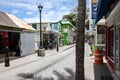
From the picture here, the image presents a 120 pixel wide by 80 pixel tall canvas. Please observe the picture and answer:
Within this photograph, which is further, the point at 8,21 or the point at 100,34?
the point at 100,34

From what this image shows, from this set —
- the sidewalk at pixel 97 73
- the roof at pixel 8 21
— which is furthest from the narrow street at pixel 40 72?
the roof at pixel 8 21

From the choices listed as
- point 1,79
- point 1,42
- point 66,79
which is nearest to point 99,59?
point 66,79

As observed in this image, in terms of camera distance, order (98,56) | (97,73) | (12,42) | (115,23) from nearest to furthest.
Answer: (115,23) → (97,73) → (98,56) → (12,42)

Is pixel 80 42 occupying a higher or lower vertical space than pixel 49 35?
lower

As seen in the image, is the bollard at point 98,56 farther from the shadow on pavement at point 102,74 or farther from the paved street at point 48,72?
the shadow on pavement at point 102,74

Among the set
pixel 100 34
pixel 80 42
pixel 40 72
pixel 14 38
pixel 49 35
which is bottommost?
pixel 40 72

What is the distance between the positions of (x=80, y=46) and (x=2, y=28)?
547 inches

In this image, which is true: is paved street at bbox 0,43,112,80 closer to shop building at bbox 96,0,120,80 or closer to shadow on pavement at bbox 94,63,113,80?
shadow on pavement at bbox 94,63,113,80

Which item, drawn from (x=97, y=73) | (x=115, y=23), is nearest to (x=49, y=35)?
(x=97, y=73)

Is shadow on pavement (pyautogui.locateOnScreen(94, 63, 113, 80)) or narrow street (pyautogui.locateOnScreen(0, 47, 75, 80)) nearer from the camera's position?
shadow on pavement (pyautogui.locateOnScreen(94, 63, 113, 80))

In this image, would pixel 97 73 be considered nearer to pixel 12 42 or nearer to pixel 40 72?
pixel 40 72

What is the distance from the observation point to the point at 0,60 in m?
21.9

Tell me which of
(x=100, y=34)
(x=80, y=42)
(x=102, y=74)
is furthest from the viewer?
(x=100, y=34)

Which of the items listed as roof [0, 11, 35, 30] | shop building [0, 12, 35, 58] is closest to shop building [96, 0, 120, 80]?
roof [0, 11, 35, 30]
